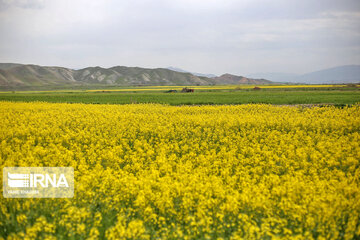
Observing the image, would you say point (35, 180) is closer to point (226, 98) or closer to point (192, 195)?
point (192, 195)

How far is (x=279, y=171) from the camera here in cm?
994

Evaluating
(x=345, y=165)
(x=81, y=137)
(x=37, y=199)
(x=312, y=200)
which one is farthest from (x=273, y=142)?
(x=37, y=199)

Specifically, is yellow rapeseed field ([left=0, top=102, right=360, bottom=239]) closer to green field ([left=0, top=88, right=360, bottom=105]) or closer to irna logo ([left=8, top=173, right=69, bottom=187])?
irna logo ([left=8, top=173, right=69, bottom=187])

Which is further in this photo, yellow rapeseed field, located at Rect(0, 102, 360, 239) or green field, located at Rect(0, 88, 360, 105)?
green field, located at Rect(0, 88, 360, 105)
